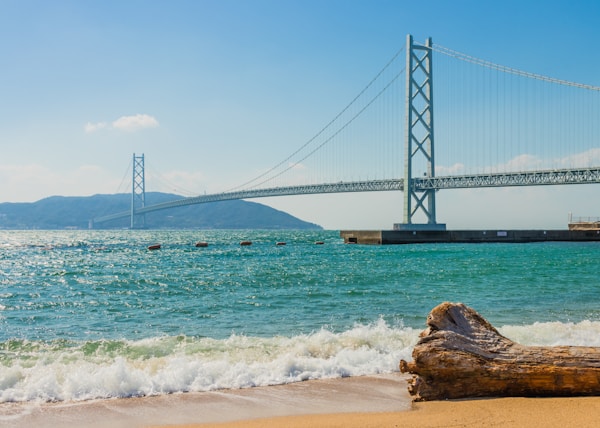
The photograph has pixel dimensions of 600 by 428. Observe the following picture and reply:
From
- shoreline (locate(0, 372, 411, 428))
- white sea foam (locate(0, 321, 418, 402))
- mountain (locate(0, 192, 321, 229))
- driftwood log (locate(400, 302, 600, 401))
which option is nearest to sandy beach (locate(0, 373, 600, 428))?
shoreline (locate(0, 372, 411, 428))

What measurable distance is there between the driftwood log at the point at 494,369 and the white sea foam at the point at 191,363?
1403mm

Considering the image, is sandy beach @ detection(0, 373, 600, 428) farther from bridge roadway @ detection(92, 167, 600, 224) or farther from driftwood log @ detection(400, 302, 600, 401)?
bridge roadway @ detection(92, 167, 600, 224)

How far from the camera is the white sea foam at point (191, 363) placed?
197 inches

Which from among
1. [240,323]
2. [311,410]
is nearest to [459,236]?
[240,323]

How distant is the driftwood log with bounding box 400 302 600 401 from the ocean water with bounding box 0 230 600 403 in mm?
1428

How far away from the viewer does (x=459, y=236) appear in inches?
1736

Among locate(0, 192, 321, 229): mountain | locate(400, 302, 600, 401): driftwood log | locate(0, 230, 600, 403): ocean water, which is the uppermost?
locate(0, 192, 321, 229): mountain

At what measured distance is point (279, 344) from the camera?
22.1 ft

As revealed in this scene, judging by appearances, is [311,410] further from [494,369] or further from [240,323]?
[240,323]

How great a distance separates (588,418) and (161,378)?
3.47 meters

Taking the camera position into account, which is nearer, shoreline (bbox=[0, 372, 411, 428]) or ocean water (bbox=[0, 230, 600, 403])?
shoreline (bbox=[0, 372, 411, 428])

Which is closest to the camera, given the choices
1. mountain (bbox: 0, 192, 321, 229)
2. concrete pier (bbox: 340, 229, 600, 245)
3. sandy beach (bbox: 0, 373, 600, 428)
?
sandy beach (bbox: 0, 373, 600, 428)

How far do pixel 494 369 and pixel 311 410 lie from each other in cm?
Result: 138

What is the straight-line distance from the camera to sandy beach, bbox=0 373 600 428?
3725 mm
